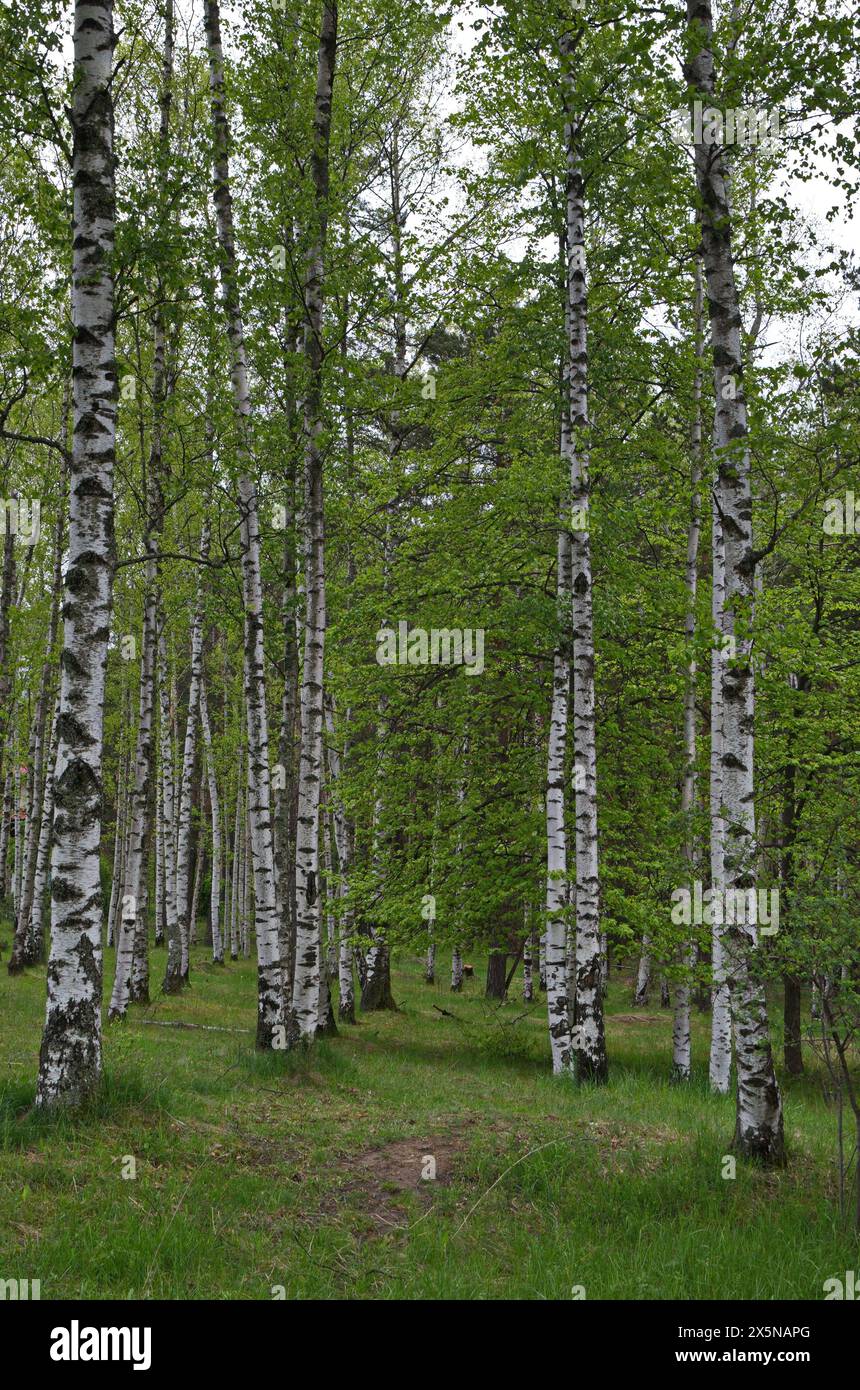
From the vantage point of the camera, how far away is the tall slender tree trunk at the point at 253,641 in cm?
1053

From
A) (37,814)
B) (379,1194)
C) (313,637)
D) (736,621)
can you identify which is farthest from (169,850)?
(736,621)

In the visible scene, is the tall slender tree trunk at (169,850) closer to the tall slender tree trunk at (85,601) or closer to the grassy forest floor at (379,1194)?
the grassy forest floor at (379,1194)

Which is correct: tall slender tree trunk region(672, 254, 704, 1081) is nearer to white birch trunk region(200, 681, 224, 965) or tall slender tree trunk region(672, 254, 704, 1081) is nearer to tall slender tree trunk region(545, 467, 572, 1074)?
tall slender tree trunk region(545, 467, 572, 1074)

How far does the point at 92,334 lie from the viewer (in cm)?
718

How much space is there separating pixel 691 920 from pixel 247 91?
1228cm

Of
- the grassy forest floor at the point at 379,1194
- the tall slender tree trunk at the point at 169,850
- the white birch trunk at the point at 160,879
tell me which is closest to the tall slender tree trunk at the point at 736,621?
the grassy forest floor at the point at 379,1194

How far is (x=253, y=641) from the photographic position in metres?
11.1

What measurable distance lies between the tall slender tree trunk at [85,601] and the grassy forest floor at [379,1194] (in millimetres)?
651

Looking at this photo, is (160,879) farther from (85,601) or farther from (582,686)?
(85,601)

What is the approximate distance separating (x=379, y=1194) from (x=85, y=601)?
15.7 ft

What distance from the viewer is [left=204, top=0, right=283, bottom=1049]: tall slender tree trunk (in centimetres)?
1053

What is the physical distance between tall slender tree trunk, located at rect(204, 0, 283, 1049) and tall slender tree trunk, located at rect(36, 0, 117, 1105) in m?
3.16
